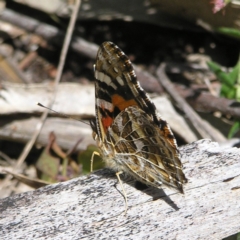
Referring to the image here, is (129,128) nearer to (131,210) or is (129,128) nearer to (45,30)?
(131,210)

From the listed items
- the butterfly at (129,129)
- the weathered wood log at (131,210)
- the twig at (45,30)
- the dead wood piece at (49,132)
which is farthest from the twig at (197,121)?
the butterfly at (129,129)

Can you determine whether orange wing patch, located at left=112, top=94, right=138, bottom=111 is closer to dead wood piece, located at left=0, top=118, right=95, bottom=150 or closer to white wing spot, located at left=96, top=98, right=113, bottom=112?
white wing spot, located at left=96, top=98, right=113, bottom=112

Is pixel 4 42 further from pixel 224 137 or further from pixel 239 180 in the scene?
pixel 239 180

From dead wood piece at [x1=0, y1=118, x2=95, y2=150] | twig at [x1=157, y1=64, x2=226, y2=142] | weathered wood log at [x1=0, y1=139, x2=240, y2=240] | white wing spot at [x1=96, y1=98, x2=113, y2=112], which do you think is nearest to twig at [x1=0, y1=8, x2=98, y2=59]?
dead wood piece at [x1=0, y1=118, x2=95, y2=150]

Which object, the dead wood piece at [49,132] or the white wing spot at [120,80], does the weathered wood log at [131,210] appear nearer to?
the white wing spot at [120,80]

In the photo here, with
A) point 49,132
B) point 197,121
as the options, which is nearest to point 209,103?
point 197,121
